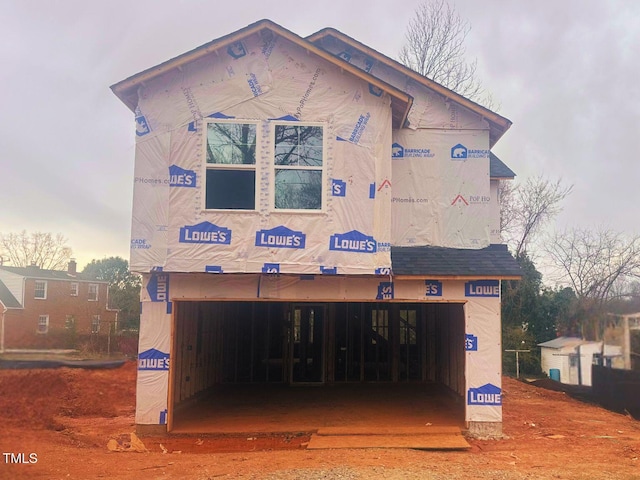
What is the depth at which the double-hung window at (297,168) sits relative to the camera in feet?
29.5

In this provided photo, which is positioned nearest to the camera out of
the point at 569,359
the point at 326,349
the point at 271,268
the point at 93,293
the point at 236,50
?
the point at 271,268

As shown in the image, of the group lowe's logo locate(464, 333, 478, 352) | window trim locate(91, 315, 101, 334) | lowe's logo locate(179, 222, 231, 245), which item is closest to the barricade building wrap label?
lowe's logo locate(179, 222, 231, 245)

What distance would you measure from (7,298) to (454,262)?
8388 millimetres

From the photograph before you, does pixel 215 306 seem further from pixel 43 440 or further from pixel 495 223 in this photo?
pixel 495 223

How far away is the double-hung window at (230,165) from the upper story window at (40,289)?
18.6 feet

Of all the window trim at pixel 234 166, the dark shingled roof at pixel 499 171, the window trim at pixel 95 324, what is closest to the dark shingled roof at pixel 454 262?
the dark shingled roof at pixel 499 171

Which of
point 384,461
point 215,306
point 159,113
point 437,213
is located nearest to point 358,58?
point 437,213

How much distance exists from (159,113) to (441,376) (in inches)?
387

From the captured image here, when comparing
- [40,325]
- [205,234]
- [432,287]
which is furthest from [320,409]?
[40,325]

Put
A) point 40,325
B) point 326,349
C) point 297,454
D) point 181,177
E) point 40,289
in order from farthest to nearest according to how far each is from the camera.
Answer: point 326,349
point 40,289
point 40,325
point 181,177
point 297,454

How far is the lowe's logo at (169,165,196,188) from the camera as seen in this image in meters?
8.89

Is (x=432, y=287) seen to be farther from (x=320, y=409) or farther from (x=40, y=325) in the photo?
(x=40, y=325)

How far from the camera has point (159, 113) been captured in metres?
9.22

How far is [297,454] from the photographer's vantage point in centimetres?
810
